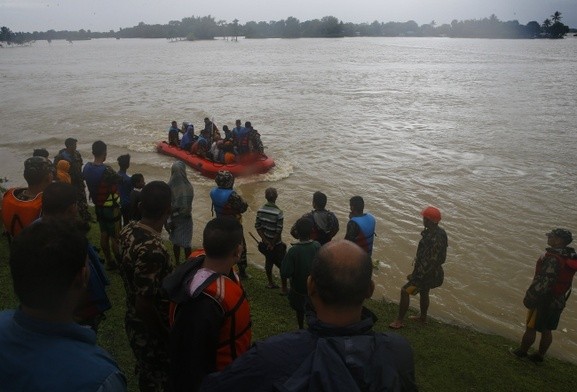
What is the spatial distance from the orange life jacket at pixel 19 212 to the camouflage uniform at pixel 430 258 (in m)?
4.32

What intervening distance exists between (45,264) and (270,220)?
4.39 meters

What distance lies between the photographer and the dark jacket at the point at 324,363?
1559 millimetres

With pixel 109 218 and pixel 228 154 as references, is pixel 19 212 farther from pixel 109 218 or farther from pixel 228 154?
pixel 228 154

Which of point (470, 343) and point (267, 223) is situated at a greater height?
point (267, 223)

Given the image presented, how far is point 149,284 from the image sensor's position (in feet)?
10.0

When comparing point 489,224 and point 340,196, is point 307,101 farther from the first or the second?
point 489,224

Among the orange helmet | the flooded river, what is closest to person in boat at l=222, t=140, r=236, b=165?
the flooded river

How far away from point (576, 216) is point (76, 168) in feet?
42.1

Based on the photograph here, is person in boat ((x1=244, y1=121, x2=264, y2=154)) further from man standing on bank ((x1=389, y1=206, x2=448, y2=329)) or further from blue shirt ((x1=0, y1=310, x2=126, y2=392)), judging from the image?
blue shirt ((x1=0, y1=310, x2=126, y2=392))

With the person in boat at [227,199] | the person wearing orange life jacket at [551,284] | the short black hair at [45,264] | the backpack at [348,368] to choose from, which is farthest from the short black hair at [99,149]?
the person wearing orange life jacket at [551,284]

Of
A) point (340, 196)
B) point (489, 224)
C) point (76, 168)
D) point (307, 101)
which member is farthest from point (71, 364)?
point (307, 101)

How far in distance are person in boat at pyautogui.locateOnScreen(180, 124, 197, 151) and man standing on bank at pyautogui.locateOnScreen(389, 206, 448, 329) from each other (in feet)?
38.0

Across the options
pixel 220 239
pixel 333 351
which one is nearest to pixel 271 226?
pixel 220 239

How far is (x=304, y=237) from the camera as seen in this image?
4836mm
